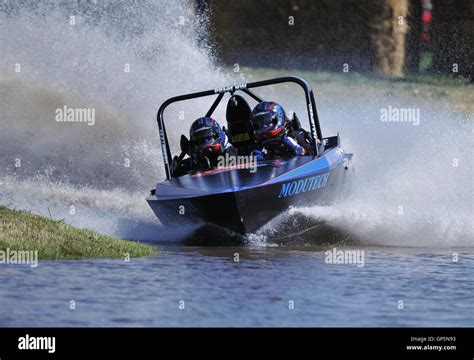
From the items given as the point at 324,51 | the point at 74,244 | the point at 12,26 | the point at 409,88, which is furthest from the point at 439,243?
the point at 324,51

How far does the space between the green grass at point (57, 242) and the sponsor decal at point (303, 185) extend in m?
2.04

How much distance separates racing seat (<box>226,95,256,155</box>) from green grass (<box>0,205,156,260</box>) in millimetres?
3429

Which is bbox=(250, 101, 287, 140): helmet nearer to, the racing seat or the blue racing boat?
the blue racing boat

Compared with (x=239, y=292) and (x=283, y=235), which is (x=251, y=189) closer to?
(x=283, y=235)

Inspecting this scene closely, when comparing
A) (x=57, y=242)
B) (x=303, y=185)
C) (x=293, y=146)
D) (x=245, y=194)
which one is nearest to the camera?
(x=57, y=242)

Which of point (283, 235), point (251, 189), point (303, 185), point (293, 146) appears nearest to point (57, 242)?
point (251, 189)

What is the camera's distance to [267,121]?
48.2ft

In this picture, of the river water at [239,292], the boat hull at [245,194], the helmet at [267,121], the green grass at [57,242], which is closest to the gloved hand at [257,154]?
the helmet at [267,121]

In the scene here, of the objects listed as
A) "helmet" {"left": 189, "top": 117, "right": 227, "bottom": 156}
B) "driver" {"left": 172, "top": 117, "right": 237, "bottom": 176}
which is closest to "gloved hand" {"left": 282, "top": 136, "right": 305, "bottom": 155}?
"driver" {"left": 172, "top": 117, "right": 237, "bottom": 176}

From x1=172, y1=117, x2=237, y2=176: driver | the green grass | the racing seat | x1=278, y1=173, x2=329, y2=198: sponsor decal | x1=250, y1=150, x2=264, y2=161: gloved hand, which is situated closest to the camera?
the green grass

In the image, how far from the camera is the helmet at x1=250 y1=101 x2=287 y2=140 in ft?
48.2

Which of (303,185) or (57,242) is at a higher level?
(303,185)

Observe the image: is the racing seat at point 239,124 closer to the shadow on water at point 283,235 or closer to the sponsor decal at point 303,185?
the sponsor decal at point 303,185

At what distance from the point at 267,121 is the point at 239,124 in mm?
1144
